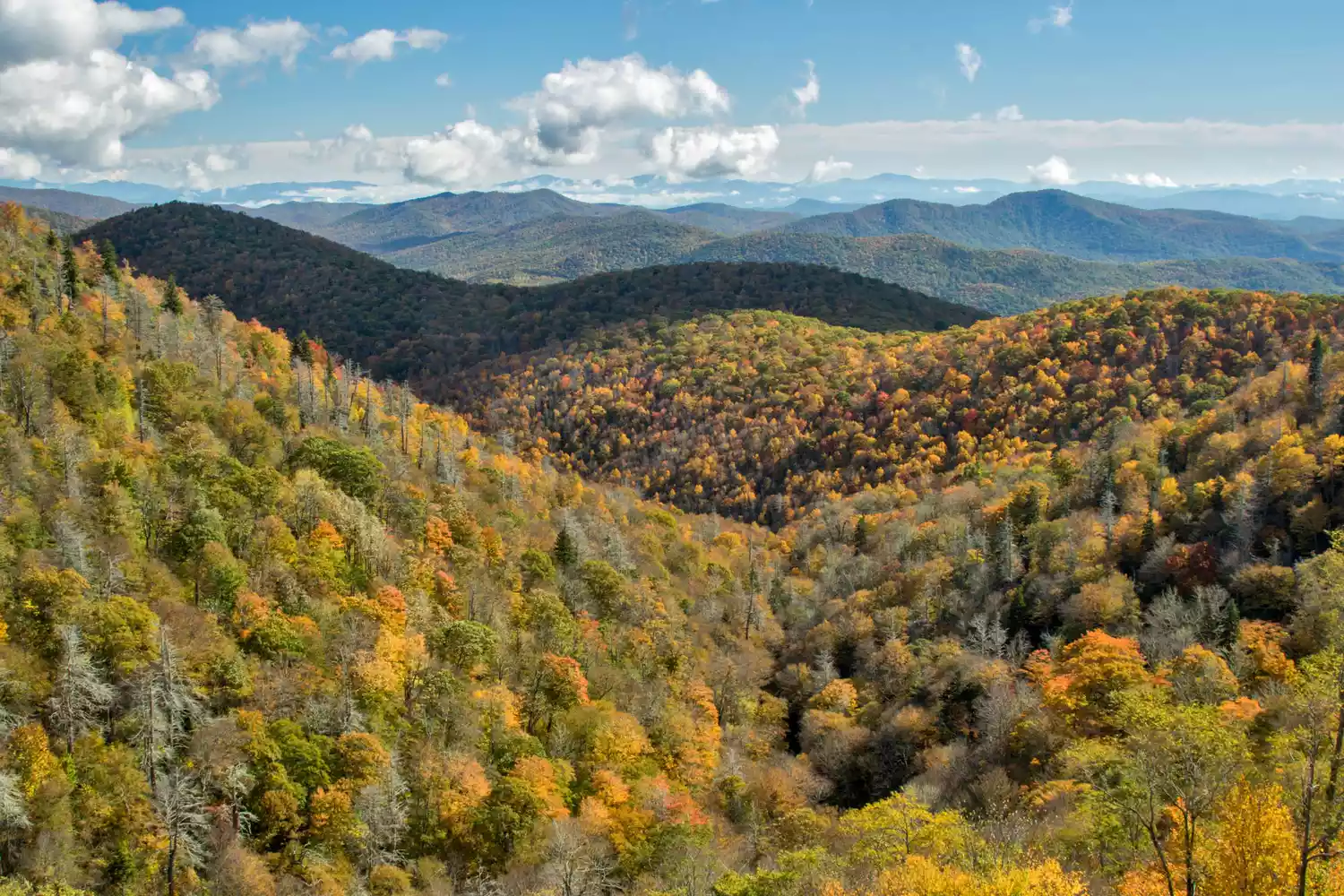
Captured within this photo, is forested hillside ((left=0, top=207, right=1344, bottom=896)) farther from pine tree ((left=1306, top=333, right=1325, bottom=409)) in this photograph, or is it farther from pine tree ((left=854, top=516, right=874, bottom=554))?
pine tree ((left=854, top=516, right=874, bottom=554))

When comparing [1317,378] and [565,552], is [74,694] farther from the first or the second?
[1317,378]

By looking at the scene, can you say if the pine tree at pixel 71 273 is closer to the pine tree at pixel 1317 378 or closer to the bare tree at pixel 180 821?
the bare tree at pixel 180 821

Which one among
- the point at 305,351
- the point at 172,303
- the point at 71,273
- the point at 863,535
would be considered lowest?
the point at 863,535

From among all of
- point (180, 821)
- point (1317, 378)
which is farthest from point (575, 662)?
point (1317, 378)

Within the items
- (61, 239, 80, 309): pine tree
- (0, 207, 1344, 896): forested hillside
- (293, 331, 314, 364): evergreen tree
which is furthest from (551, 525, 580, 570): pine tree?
(61, 239, 80, 309): pine tree

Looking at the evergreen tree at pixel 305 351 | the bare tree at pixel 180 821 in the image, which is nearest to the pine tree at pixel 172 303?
the evergreen tree at pixel 305 351

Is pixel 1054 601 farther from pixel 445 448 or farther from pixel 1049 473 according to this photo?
pixel 445 448

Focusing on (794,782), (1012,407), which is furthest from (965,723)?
(1012,407)
